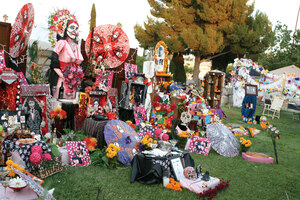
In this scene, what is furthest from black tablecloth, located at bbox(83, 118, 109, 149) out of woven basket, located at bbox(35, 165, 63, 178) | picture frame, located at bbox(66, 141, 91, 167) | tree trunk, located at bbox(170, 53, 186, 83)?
tree trunk, located at bbox(170, 53, 186, 83)

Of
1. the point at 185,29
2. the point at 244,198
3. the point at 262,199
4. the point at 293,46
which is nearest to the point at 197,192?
the point at 244,198

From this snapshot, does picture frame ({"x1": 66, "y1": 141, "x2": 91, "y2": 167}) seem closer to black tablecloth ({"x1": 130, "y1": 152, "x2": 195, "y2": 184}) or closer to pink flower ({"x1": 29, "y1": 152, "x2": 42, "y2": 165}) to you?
pink flower ({"x1": 29, "y1": 152, "x2": 42, "y2": 165})

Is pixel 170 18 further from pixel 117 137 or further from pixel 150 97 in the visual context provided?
pixel 117 137

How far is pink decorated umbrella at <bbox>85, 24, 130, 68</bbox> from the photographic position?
7.24 metres

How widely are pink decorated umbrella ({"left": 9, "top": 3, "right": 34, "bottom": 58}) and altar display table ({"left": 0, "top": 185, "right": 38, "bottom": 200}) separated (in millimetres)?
3256

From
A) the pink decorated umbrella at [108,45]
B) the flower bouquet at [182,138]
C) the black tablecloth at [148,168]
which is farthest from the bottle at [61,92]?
the flower bouquet at [182,138]

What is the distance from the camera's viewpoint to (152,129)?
21.1ft

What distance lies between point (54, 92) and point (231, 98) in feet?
47.0

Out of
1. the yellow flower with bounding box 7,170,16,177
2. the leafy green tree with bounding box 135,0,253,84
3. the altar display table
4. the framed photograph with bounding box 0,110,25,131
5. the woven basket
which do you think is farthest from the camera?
the leafy green tree with bounding box 135,0,253,84

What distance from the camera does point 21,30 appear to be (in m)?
5.38

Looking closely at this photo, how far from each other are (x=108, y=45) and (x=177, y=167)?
4.42 meters

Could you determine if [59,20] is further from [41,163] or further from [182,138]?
[182,138]

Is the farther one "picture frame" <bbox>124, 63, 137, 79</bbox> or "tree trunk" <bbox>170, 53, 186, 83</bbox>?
"tree trunk" <bbox>170, 53, 186, 83</bbox>

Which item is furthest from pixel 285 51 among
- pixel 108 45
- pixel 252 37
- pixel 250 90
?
pixel 108 45
